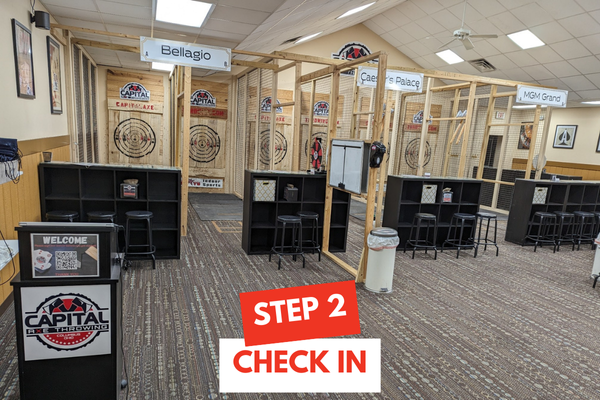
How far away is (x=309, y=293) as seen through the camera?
13.4 feet

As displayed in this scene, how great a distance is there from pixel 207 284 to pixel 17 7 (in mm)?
3360

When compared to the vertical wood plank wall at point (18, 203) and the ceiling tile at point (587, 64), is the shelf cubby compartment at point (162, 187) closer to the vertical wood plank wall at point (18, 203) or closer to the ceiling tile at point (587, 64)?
the vertical wood plank wall at point (18, 203)

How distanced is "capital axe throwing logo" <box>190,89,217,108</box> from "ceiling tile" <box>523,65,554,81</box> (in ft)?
24.6

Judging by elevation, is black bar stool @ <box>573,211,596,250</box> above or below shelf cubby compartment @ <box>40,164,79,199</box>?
below

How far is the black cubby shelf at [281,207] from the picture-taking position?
5.27m

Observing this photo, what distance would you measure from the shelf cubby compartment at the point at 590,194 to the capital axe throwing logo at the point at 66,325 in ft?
26.0

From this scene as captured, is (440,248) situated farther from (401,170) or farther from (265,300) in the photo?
(401,170)

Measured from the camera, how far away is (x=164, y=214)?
16.5 feet

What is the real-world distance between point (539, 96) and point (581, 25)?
1.65 metres

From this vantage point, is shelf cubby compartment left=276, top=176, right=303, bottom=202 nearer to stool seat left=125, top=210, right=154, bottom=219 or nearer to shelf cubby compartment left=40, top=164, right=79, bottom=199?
stool seat left=125, top=210, right=154, bottom=219

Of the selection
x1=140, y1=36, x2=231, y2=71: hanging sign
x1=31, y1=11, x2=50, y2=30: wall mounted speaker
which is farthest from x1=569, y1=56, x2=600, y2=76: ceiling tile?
x1=31, y1=11, x2=50, y2=30: wall mounted speaker

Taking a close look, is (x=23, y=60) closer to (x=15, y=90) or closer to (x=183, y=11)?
(x=15, y=90)

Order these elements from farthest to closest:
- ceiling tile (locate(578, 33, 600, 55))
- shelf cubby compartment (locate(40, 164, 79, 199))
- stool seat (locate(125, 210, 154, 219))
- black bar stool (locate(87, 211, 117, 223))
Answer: ceiling tile (locate(578, 33, 600, 55)) < shelf cubby compartment (locate(40, 164, 79, 199)) < stool seat (locate(125, 210, 154, 219)) < black bar stool (locate(87, 211, 117, 223))

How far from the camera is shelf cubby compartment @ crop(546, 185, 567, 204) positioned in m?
6.93
